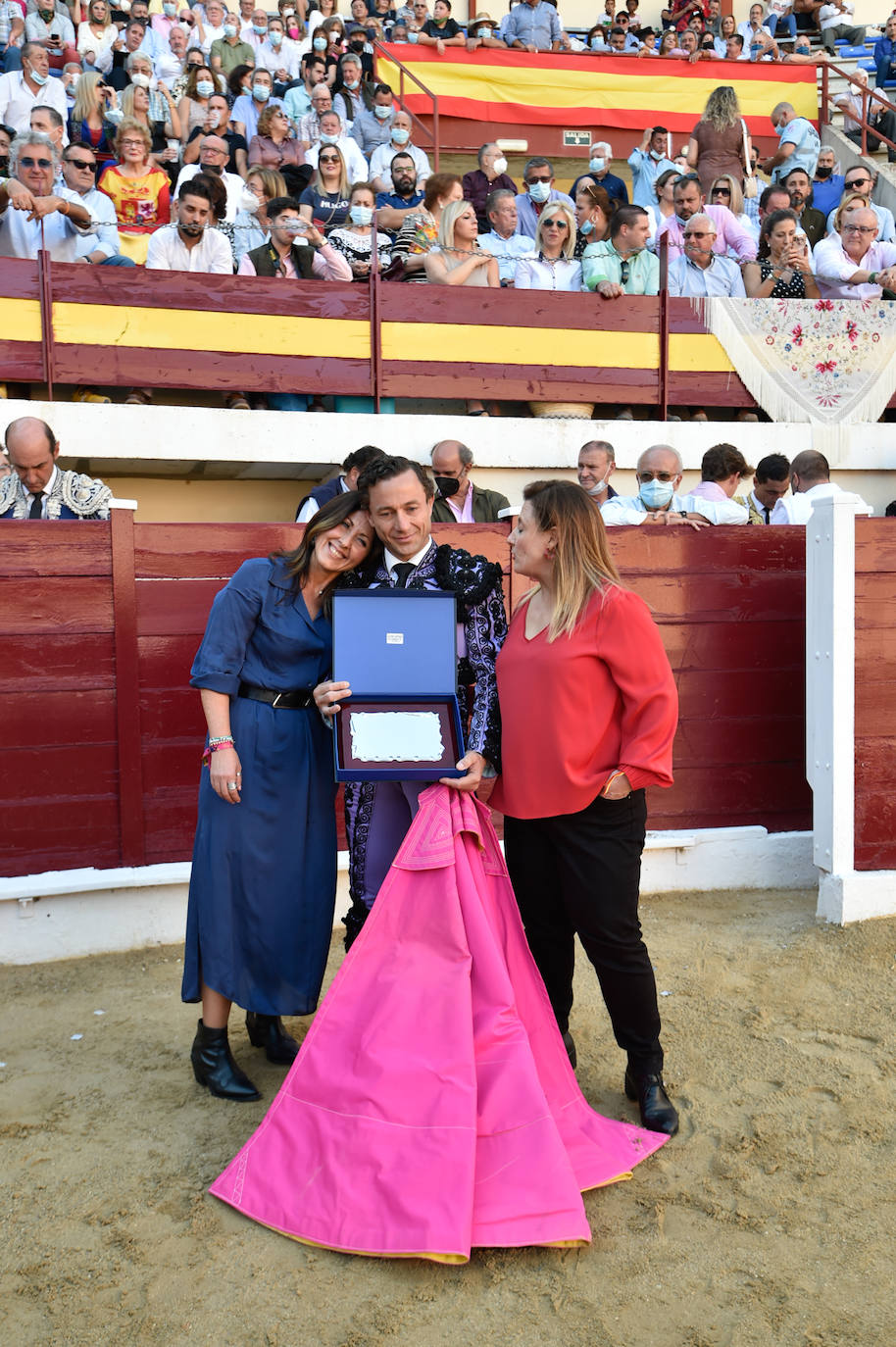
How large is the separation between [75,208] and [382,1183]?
621cm

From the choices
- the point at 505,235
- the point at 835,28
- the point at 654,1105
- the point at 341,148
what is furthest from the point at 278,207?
the point at 835,28

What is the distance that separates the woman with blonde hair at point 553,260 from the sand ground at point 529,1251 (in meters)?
5.26

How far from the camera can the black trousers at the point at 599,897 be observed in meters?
2.79

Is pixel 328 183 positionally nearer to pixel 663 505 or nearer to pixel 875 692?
pixel 663 505

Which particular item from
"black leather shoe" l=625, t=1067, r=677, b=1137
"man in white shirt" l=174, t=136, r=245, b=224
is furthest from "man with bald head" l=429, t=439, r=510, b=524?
"man in white shirt" l=174, t=136, r=245, b=224

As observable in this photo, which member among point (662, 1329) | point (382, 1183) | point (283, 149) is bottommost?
point (662, 1329)

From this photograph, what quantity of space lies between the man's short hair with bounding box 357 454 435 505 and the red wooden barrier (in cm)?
228

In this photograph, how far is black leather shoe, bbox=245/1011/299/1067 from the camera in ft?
10.8

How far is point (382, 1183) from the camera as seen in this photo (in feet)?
7.80

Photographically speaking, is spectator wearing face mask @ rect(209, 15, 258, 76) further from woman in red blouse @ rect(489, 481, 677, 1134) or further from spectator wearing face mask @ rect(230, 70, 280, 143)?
woman in red blouse @ rect(489, 481, 677, 1134)

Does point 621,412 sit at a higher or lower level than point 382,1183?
higher

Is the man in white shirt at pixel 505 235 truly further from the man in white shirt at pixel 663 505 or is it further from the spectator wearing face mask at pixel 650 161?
Result: the man in white shirt at pixel 663 505

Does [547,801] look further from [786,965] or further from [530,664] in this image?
[786,965]

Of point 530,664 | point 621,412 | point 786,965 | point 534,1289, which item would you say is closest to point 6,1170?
point 534,1289
